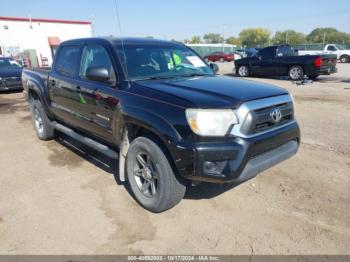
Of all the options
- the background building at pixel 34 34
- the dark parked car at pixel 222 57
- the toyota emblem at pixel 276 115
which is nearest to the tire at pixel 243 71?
the toyota emblem at pixel 276 115

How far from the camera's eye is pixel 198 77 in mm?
4016

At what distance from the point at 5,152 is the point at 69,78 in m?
2.13

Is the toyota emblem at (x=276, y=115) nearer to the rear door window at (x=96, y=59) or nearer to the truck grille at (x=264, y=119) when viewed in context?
the truck grille at (x=264, y=119)

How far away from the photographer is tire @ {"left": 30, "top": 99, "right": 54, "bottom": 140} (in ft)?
20.0

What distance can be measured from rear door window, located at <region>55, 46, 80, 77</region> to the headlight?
249cm

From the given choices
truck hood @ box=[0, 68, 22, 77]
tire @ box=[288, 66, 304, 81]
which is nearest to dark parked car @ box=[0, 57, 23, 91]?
truck hood @ box=[0, 68, 22, 77]

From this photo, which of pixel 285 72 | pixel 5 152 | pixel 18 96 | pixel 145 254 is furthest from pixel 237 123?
pixel 285 72

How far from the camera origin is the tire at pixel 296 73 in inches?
573

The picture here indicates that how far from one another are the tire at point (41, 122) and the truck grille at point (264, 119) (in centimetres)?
429

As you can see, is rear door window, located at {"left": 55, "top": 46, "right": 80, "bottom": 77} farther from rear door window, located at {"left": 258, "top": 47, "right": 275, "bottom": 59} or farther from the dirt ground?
rear door window, located at {"left": 258, "top": 47, "right": 275, "bottom": 59}

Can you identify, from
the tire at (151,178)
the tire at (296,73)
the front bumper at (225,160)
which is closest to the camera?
the front bumper at (225,160)

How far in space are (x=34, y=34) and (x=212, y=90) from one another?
122 ft

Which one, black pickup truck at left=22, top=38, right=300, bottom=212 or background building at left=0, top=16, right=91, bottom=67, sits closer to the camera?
black pickup truck at left=22, top=38, right=300, bottom=212

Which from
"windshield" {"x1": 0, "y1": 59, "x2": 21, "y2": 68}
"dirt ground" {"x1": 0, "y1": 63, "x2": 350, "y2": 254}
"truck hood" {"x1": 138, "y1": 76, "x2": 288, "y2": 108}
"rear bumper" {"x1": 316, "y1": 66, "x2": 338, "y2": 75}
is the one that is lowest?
"dirt ground" {"x1": 0, "y1": 63, "x2": 350, "y2": 254}
